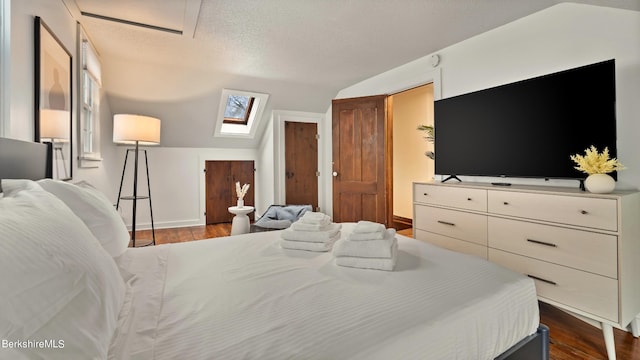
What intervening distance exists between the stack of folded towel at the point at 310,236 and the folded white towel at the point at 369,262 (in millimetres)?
232

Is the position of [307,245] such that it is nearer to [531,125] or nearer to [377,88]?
[531,125]

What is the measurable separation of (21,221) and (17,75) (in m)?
1.32

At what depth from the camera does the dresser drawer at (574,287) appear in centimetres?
165

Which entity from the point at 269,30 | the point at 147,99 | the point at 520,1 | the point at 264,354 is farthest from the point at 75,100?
the point at 520,1

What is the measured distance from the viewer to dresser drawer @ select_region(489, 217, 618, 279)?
5.46ft

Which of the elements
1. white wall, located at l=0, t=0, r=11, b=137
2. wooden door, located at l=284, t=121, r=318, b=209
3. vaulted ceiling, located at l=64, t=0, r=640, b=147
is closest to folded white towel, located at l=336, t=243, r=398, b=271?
white wall, located at l=0, t=0, r=11, b=137

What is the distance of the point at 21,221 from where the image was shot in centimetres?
63

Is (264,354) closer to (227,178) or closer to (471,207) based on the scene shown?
(471,207)

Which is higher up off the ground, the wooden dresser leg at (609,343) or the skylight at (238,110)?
the skylight at (238,110)

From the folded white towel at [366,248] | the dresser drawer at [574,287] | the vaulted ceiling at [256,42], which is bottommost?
the dresser drawer at [574,287]

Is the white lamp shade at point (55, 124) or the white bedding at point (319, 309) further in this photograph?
the white lamp shade at point (55, 124)
